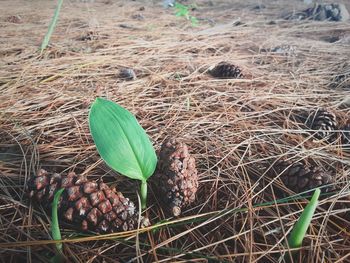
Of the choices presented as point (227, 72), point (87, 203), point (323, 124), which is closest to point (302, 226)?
point (87, 203)

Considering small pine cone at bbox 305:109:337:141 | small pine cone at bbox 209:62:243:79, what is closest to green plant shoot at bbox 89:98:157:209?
small pine cone at bbox 305:109:337:141

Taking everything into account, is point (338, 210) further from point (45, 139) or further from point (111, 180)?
point (45, 139)

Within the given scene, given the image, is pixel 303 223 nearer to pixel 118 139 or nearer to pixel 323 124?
pixel 118 139

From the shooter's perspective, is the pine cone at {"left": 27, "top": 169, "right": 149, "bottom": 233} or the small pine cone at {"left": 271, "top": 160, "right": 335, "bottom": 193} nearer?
the pine cone at {"left": 27, "top": 169, "right": 149, "bottom": 233}

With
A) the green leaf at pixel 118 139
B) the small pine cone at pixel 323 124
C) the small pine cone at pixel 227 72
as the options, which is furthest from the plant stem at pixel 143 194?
the small pine cone at pixel 227 72

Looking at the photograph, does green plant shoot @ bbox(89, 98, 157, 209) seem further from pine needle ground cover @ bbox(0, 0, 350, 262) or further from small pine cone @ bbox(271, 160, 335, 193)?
small pine cone @ bbox(271, 160, 335, 193)

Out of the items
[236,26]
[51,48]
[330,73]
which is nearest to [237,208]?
[330,73]

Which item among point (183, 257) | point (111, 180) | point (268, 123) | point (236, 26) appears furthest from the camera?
point (236, 26)
